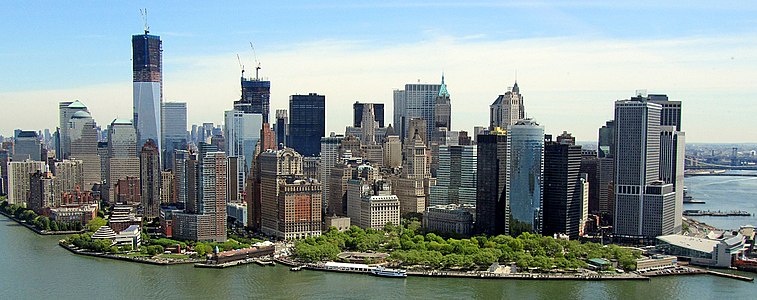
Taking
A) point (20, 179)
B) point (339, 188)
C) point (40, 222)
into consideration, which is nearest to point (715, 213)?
point (339, 188)

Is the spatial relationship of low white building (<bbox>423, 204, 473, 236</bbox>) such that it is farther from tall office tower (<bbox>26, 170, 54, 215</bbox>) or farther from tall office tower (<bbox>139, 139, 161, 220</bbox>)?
tall office tower (<bbox>26, 170, 54, 215</bbox>)

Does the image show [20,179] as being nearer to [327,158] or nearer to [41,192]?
[41,192]

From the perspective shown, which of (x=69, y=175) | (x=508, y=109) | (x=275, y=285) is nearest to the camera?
(x=275, y=285)

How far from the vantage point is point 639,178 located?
70.2 ft

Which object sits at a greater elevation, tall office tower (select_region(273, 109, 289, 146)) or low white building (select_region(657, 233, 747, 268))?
tall office tower (select_region(273, 109, 289, 146))

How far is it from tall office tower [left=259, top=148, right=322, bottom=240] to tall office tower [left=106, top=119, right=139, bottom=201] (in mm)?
10890

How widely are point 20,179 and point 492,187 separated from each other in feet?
65.9

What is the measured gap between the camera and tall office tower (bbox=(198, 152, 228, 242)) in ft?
67.6

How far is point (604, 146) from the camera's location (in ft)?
95.1

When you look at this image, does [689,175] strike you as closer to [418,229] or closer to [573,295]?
[418,229]

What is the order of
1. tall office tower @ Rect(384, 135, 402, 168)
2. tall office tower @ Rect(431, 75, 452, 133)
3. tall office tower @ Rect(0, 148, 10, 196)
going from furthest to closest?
tall office tower @ Rect(431, 75, 452, 133) → tall office tower @ Rect(384, 135, 402, 168) → tall office tower @ Rect(0, 148, 10, 196)

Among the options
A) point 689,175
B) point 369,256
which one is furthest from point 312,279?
point 689,175

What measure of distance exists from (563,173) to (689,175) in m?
33.5

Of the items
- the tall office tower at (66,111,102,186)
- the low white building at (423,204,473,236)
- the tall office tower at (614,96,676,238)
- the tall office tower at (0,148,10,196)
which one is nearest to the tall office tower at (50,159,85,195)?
the tall office tower at (66,111,102,186)
